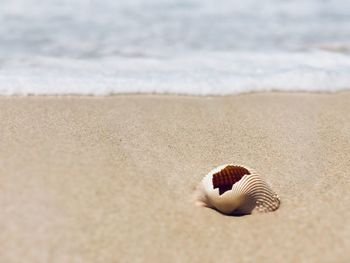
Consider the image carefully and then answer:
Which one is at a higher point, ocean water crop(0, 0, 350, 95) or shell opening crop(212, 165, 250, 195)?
ocean water crop(0, 0, 350, 95)

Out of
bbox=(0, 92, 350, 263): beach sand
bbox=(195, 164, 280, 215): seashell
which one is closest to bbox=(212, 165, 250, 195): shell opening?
bbox=(195, 164, 280, 215): seashell

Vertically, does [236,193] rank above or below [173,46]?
below

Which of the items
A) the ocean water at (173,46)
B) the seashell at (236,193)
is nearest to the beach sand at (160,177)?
the seashell at (236,193)

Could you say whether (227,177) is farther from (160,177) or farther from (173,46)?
(173,46)

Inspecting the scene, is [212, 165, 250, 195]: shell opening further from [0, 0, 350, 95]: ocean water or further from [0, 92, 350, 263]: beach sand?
[0, 0, 350, 95]: ocean water

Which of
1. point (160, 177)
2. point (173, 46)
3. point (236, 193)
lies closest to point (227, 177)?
point (236, 193)

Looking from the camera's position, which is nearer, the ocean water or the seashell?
the seashell

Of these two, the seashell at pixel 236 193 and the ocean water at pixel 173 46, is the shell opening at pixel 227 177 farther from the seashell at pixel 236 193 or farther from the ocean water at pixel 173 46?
the ocean water at pixel 173 46
